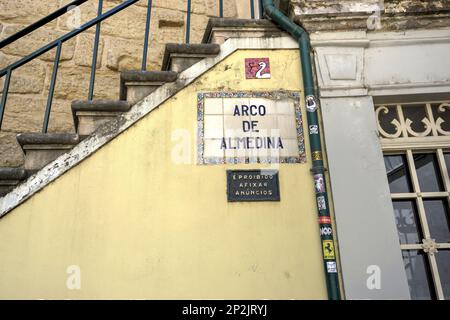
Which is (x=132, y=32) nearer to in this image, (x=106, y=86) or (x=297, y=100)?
(x=106, y=86)

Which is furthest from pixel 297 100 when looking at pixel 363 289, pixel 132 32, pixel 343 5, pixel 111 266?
pixel 132 32

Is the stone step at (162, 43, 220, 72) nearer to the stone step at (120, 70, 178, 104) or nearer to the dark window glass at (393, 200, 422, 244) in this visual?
the stone step at (120, 70, 178, 104)

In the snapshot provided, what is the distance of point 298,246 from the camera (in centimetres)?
273

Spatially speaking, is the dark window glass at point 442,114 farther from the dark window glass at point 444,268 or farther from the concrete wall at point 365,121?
the dark window glass at point 444,268

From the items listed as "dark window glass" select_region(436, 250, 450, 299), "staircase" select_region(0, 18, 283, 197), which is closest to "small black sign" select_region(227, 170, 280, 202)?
"staircase" select_region(0, 18, 283, 197)

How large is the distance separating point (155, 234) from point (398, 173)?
5.98ft

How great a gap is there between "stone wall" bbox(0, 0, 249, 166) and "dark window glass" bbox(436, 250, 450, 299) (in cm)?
343

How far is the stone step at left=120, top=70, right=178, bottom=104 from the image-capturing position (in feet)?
10.0

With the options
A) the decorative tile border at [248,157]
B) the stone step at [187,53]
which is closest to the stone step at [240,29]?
the stone step at [187,53]

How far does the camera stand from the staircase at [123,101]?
9.27 feet

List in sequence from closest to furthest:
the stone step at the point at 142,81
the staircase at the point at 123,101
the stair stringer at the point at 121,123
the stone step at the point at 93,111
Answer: the stair stringer at the point at 121,123
the staircase at the point at 123,101
the stone step at the point at 93,111
the stone step at the point at 142,81

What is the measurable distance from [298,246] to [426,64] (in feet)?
5.71

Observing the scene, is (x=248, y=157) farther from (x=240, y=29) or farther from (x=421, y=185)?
(x=421, y=185)

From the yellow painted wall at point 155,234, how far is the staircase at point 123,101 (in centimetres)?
18
